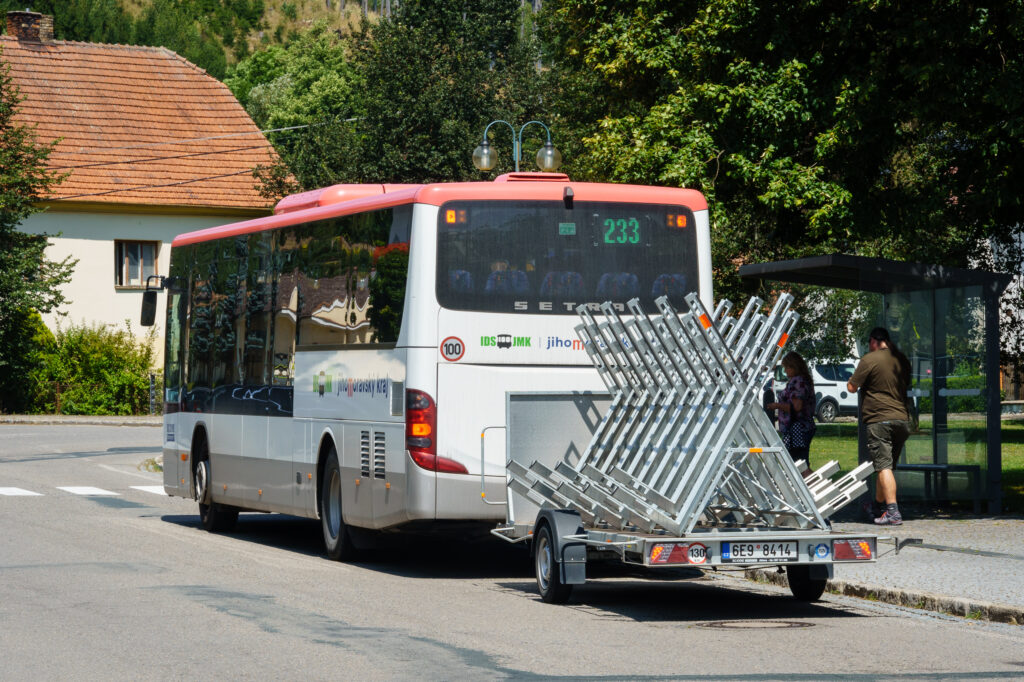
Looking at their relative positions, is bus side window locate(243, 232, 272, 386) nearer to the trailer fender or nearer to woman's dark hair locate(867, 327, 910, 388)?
the trailer fender

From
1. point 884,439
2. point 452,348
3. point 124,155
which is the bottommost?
point 884,439

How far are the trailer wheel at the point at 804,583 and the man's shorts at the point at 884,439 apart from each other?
192 inches

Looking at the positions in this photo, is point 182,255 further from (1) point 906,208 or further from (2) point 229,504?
(1) point 906,208

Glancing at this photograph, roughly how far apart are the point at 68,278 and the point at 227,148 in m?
11.4

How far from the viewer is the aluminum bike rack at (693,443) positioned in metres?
10.3

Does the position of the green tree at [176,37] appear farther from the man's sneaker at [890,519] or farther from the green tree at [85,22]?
the man's sneaker at [890,519]

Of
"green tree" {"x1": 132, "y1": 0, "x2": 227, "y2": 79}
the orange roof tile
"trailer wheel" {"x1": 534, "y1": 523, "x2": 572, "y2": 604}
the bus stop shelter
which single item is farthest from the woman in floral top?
"green tree" {"x1": 132, "y1": 0, "x2": 227, "y2": 79}

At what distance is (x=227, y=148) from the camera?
5378 centimetres

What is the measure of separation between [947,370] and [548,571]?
295 inches

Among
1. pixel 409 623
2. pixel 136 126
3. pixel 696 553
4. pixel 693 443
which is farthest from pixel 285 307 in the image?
pixel 136 126

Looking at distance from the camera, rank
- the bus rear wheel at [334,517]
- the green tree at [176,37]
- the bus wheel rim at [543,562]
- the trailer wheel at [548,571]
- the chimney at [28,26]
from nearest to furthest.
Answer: the trailer wheel at [548,571]
the bus wheel rim at [543,562]
the bus rear wheel at [334,517]
the chimney at [28,26]
the green tree at [176,37]

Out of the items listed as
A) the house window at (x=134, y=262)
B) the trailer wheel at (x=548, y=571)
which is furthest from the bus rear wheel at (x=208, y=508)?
the house window at (x=134, y=262)

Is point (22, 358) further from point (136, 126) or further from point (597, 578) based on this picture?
point (597, 578)

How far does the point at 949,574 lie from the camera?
12.1 m
